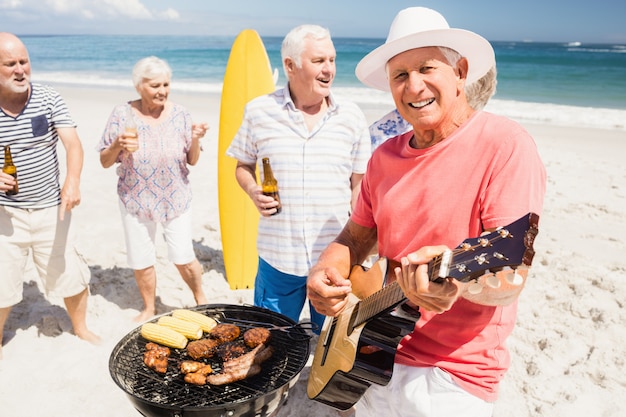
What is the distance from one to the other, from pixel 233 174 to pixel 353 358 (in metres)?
3.46

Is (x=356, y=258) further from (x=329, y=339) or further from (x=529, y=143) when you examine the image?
(x=529, y=143)

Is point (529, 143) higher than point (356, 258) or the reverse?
higher

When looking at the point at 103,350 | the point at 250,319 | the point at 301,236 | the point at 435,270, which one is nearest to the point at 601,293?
the point at 301,236

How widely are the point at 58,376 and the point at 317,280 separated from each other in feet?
8.69

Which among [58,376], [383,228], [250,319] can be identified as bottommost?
[58,376]

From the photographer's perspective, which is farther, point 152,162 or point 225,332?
point 152,162

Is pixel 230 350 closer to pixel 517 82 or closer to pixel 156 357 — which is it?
pixel 156 357

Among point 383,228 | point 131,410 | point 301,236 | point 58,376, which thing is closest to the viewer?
point 383,228

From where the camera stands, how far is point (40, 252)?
388 centimetres

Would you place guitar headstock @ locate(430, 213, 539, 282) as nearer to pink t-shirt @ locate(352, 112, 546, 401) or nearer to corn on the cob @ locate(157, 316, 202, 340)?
pink t-shirt @ locate(352, 112, 546, 401)

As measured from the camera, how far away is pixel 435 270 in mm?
1507

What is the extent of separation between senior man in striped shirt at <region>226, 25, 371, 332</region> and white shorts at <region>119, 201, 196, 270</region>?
1293mm

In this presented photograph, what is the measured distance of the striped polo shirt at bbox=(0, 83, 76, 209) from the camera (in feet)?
11.6

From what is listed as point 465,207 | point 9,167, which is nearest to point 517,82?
point 9,167
